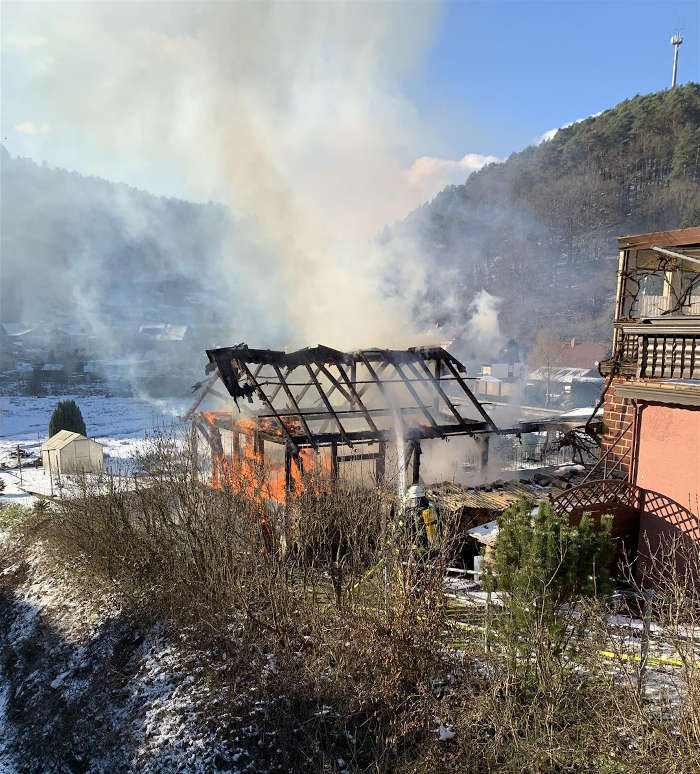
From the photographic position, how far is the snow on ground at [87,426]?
2493 cm

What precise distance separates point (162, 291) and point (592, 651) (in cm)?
13496

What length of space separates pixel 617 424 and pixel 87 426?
4368 centimetres

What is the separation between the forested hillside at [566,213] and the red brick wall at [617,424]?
50.9m

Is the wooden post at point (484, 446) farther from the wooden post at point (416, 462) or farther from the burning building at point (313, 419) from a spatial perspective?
the wooden post at point (416, 462)

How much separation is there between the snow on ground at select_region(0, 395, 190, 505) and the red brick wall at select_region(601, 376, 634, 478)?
15.0m

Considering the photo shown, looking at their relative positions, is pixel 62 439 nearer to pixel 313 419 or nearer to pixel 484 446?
pixel 313 419

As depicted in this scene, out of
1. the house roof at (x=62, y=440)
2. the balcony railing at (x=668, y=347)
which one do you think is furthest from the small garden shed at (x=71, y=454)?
the balcony railing at (x=668, y=347)

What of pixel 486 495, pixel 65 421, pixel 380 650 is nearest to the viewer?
pixel 380 650

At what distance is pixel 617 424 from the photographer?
11008mm

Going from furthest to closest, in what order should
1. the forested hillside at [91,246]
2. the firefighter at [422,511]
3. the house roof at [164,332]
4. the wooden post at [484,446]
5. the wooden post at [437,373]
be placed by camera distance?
the forested hillside at [91,246] < the house roof at [164,332] < the wooden post at [437,373] < the wooden post at [484,446] < the firefighter at [422,511]

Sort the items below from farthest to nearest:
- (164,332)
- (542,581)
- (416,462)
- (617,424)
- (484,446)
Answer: (164,332) < (484,446) < (416,462) < (617,424) < (542,581)

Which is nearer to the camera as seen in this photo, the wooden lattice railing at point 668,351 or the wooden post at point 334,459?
the wooden lattice railing at point 668,351

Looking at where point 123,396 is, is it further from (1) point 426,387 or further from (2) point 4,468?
(1) point 426,387

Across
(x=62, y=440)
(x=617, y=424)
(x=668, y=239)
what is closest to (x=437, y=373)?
(x=617, y=424)
